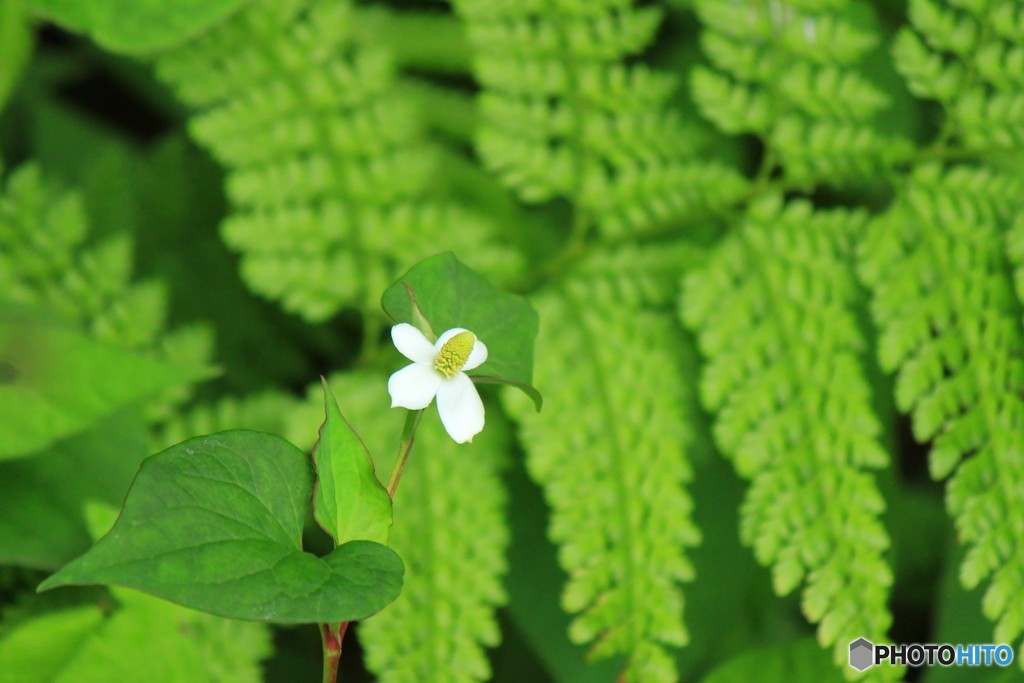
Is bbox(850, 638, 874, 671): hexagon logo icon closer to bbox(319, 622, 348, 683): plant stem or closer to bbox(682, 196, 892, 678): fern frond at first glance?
bbox(682, 196, 892, 678): fern frond

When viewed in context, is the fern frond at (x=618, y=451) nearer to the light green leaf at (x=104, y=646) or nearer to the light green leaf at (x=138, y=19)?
the light green leaf at (x=104, y=646)

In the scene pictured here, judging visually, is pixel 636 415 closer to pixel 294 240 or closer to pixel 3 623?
pixel 294 240

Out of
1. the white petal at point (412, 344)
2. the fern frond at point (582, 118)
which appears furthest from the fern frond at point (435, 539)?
the white petal at point (412, 344)

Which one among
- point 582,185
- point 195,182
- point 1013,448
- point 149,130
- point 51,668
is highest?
point 149,130

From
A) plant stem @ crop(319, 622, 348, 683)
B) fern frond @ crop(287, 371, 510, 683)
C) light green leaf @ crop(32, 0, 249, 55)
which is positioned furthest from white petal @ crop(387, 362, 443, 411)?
light green leaf @ crop(32, 0, 249, 55)

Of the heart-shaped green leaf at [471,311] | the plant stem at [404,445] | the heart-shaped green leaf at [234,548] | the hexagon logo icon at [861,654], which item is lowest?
the hexagon logo icon at [861,654]

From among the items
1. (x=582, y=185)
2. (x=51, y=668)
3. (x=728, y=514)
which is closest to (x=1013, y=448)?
(x=728, y=514)
